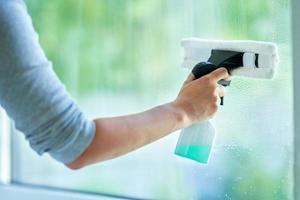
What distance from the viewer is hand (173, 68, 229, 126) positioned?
2.41ft

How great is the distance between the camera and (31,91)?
58cm

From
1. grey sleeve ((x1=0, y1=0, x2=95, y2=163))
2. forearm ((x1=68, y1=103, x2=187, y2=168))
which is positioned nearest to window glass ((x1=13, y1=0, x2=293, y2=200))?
forearm ((x1=68, y1=103, x2=187, y2=168))

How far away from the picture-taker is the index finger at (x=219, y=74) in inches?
30.0

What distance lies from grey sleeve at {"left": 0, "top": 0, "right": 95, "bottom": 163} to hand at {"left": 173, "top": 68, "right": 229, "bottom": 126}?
19cm

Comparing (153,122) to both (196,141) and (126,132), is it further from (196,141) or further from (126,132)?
(196,141)

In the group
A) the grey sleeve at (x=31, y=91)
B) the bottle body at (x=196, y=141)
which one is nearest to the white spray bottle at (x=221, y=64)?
the bottle body at (x=196, y=141)

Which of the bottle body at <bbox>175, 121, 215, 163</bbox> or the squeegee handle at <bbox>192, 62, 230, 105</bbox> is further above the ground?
the squeegee handle at <bbox>192, 62, 230, 105</bbox>

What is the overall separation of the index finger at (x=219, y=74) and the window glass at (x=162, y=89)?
0.38 feet

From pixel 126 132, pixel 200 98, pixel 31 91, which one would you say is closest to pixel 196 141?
pixel 200 98

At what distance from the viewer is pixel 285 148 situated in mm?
853

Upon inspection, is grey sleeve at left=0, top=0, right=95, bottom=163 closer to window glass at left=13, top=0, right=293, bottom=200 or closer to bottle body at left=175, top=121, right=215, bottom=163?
bottle body at left=175, top=121, right=215, bottom=163

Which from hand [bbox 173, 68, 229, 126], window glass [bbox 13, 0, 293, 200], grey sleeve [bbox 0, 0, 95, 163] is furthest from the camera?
window glass [bbox 13, 0, 293, 200]

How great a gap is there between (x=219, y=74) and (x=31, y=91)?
12.4 inches

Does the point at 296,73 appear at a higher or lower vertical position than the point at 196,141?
higher
